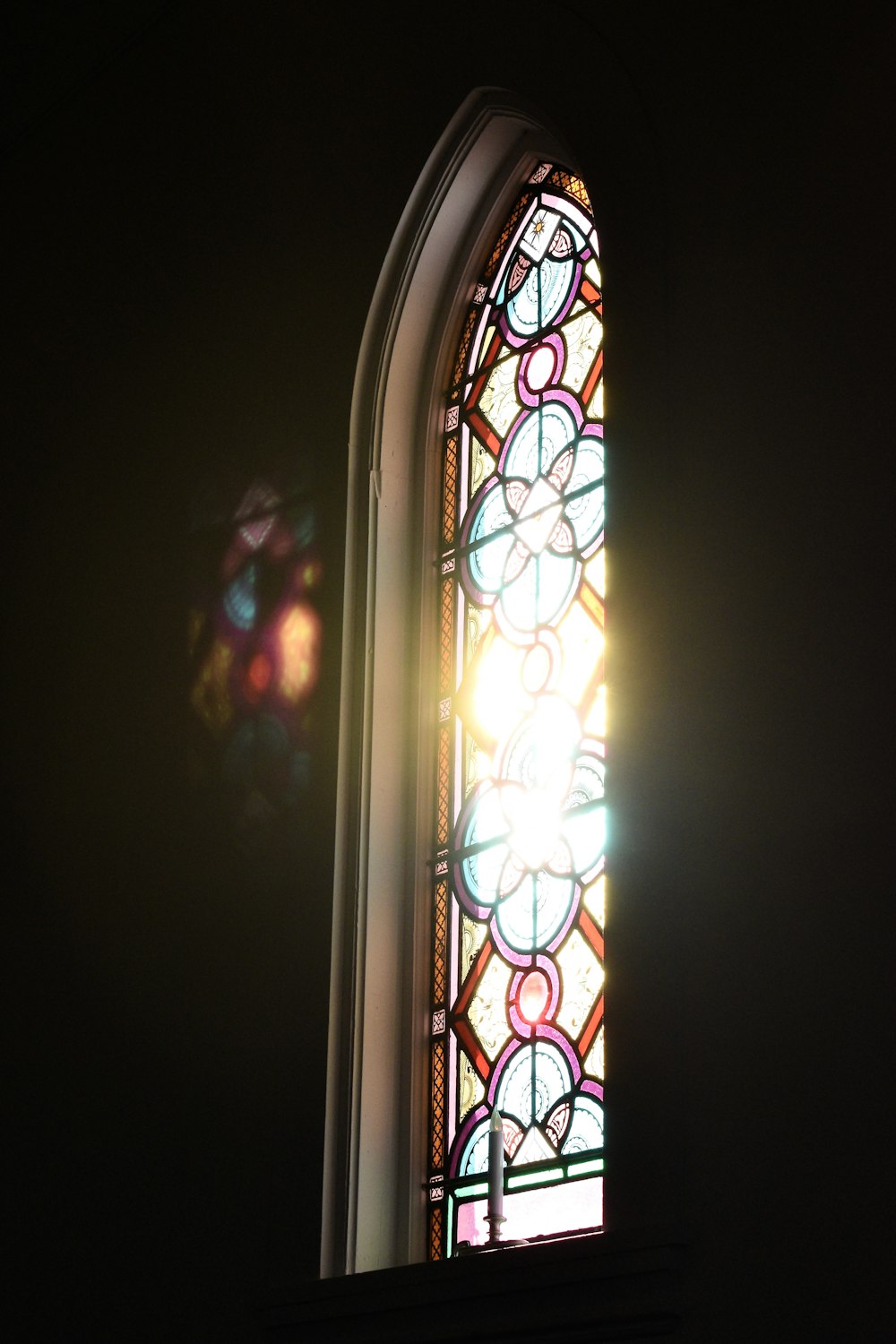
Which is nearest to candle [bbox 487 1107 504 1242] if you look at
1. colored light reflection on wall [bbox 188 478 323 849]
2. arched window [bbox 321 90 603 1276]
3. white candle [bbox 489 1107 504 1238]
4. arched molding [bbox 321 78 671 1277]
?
white candle [bbox 489 1107 504 1238]

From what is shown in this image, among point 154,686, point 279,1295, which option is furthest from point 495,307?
point 279,1295

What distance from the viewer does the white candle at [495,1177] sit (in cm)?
441

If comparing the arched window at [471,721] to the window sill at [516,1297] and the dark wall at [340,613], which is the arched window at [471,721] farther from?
the window sill at [516,1297]

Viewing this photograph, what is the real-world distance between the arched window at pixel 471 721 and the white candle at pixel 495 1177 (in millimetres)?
117

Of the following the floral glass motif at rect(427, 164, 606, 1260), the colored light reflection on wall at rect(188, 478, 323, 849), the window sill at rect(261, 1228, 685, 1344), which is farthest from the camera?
the colored light reflection on wall at rect(188, 478, 323, 849)

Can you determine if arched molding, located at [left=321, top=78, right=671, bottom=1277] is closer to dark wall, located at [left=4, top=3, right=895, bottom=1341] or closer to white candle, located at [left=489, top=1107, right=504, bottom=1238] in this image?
dark wall, located at [left=4, top=3, right=895, bottom=1341]

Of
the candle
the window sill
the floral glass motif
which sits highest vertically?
the floral glass motif

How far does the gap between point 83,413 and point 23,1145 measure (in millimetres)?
2808

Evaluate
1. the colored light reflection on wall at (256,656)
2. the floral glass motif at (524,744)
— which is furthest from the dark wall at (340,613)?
the floral glass motif at (524,744)

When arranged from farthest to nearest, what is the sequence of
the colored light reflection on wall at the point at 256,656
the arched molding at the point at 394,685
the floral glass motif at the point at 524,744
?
the colored light reflection on wall at the point at 256,656
the arched molding at the point at 394,685
the floral glass motif at the point at 524,744

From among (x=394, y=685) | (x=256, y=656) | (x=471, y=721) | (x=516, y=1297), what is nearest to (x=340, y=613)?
(x=394, y=685)

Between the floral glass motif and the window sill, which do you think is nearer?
the window sill

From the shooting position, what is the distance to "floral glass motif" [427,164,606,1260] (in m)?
4.60

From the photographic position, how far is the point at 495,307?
5738mm
